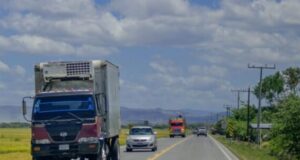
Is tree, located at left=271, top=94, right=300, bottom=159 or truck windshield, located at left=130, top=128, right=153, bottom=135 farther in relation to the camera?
truck windshield, located at left=130, top=128, right=153, bottom=135

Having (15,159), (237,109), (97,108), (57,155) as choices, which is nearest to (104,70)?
(97,108)

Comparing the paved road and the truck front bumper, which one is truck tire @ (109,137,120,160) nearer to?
the truck front bumper

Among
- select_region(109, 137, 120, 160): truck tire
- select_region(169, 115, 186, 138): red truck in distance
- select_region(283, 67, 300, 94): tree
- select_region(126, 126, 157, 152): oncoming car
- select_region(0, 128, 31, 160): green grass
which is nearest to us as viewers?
select_region(109, 137, 120, 160): truck tire

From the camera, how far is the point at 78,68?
26953mm

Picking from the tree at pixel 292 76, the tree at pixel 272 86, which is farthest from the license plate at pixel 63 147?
the tree at pixel 272 86

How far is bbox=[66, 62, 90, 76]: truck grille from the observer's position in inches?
1057

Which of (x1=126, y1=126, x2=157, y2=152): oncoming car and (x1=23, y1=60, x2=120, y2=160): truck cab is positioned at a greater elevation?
(x1=23, y1=60, x2=120, y2=160): truck cab

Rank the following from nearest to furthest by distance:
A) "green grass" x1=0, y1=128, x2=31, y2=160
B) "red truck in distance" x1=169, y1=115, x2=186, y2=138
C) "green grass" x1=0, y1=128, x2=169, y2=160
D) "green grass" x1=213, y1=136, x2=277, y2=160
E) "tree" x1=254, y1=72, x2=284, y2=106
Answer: "green grass" x1=213, y1=136, x2=277, y2=160 → "green grass" x1=0, y1=128, x2=31, y2=160 → "green grass" x1=0, y1=128, x2=169, y2=160 → "red truck in distance" x1=169, y1=115, x2=186, y2=138 → "tree" x1=254, y1=72, x2=284, y2=106

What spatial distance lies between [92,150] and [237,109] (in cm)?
11734

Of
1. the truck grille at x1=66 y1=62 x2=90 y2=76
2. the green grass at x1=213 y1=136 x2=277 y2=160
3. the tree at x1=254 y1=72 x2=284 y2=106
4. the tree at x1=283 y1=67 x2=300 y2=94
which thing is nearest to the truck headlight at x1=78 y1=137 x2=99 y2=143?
the truck grille at x1=66 y1=62 x2=90 y2=76

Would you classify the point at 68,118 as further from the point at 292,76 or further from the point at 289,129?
the point at 292,76

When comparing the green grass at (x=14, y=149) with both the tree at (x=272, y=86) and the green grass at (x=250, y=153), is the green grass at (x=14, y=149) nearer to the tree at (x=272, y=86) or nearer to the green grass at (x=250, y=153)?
the green grass at (x=250, y=153)

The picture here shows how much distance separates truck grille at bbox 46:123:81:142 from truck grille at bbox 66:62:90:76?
83.0 inches

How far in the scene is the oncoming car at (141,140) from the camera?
158 feet
